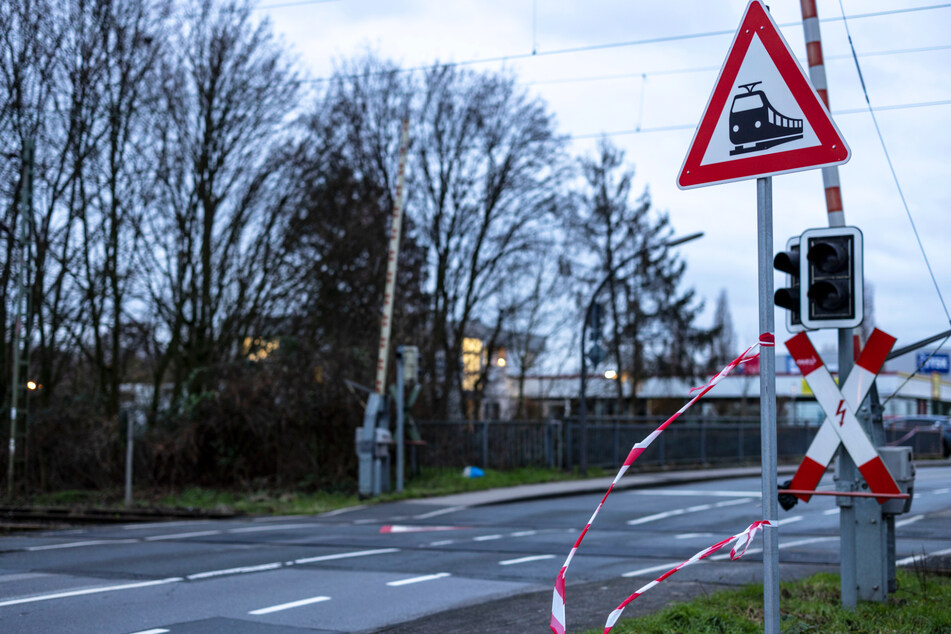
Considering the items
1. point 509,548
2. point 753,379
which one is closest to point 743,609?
point 509,548

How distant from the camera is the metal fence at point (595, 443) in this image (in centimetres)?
2531

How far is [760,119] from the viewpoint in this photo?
4.30m

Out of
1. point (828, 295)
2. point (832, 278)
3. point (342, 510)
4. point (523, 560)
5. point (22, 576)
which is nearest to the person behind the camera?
point (828, 295)

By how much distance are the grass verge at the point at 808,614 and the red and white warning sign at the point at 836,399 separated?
2.55 ft

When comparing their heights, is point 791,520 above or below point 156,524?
above

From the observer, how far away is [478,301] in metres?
31.6

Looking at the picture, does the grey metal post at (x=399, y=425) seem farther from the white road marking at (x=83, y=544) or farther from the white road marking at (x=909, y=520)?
the white road marking at (x=909, y=520)

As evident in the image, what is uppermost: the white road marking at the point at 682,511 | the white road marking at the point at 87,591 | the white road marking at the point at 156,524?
the white road marking at the point at 87,591

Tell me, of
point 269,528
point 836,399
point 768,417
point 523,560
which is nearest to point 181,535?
point 269,528

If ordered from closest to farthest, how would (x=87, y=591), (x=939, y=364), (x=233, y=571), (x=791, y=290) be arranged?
(x=791, y=290), (x=87, y=591), (x=233, y=571), (x=939, y=364)

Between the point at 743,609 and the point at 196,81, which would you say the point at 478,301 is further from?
the point at 743,609

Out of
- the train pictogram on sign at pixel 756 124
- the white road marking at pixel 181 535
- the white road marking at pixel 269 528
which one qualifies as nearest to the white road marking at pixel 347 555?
the white road marking at pixel 181 535

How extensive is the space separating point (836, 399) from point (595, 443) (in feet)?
70.9

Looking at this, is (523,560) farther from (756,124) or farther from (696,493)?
(696,493)
